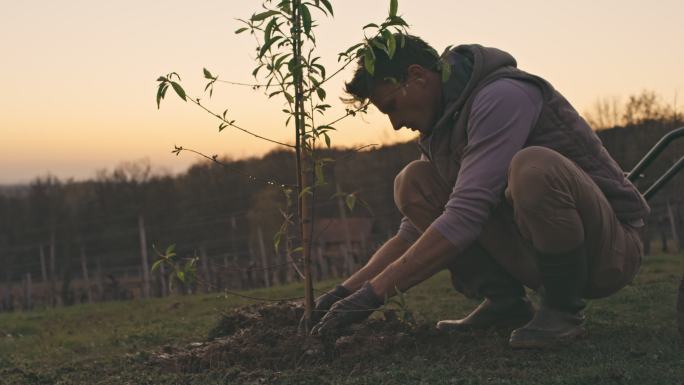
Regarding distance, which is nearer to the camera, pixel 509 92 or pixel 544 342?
pixel 509 92

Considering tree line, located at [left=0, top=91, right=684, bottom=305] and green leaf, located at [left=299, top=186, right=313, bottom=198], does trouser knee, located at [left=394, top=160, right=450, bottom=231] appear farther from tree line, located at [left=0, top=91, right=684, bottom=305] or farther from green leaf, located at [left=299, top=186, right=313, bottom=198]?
tree line, located at [left=0, top=91, right=684, bottom=305]

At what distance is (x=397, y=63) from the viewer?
3652mm

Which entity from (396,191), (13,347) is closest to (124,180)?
(13,347)

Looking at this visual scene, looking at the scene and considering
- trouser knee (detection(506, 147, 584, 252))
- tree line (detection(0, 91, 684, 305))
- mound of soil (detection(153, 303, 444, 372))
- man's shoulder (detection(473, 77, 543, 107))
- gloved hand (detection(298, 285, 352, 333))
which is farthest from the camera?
tree line (detection(0, 91, 684, 305))

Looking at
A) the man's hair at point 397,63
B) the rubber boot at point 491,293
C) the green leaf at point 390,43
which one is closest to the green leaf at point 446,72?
the man's hair at point 397,63

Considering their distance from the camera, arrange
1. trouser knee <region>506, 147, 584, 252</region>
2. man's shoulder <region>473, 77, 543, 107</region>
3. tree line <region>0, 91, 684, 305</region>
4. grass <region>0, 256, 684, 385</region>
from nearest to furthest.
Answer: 1. grass <region>0, 256, 684, 385</region>
2. trouser knee <region>506, 147, 584, 252</region>
3. man's shoulder <region>473, 77, 543, 107</region>
4. tree line <region>0, 91, 684, 305</region>

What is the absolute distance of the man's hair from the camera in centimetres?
366

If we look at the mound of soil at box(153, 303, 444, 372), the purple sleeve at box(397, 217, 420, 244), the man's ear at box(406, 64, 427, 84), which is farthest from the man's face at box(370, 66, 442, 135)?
the mound of soil at box(153, 303, 444, 372)

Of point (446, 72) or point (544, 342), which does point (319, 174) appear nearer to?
point (446, 72)

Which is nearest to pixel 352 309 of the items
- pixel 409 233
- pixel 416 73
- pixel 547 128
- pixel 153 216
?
pixel 409 233

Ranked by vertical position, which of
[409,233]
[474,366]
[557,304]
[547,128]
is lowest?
[474,366]

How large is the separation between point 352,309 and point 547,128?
1.27m

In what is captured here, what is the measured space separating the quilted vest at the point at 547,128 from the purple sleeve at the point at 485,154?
0.11 meters

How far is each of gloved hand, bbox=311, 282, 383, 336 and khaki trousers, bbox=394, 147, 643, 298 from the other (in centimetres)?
43
